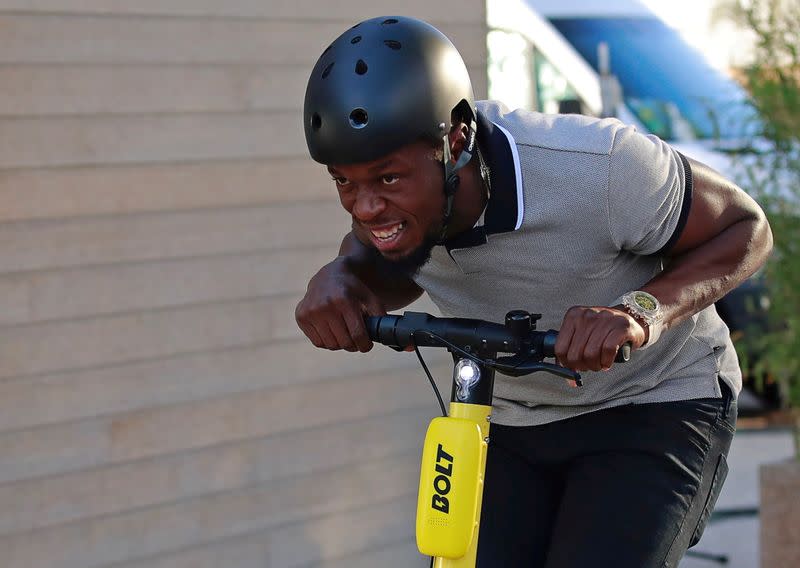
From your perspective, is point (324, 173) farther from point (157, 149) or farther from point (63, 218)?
point (63, 218)

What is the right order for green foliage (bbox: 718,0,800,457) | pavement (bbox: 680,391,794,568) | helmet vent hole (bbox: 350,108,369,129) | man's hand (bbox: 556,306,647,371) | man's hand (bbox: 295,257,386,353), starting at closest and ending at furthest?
1. man's hand (bbox: 556,306,647,371)
2. helmet vent hole (bbox: 350,108,369,129)
3. man's hand (bbox: 295,257,386,353)
4. green foliage (bbox: 718,0,800,457)
5. pavement (bbox: 680,391,794,568)

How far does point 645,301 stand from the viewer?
2.52 m

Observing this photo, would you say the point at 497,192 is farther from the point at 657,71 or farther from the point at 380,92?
the point at 657,71

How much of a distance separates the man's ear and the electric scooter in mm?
342

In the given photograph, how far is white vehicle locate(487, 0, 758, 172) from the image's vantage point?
29.1 feet

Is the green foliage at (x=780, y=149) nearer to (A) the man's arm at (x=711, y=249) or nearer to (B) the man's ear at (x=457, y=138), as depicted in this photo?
(A) the man's arm at (x=711, y=249)

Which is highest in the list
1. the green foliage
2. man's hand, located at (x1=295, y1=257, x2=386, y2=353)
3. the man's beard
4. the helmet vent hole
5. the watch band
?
the helmet vent hole

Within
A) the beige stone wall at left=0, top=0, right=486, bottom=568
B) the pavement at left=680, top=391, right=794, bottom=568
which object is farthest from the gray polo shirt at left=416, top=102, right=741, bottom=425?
the pavement at left=680, top=391, right=794, bottom=568

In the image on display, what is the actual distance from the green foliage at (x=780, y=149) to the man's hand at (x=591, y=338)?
10.1 ft

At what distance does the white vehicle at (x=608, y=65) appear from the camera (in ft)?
29.1

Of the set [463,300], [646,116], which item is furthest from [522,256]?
[646,116]

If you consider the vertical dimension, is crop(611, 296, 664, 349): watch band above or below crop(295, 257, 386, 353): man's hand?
above

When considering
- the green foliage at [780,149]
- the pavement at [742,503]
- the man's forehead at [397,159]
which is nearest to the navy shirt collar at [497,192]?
the man's forehead at [397,159]

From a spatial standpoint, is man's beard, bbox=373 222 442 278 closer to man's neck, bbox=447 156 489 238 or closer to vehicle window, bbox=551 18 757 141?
man's neck, bbox=447 156 489 238
